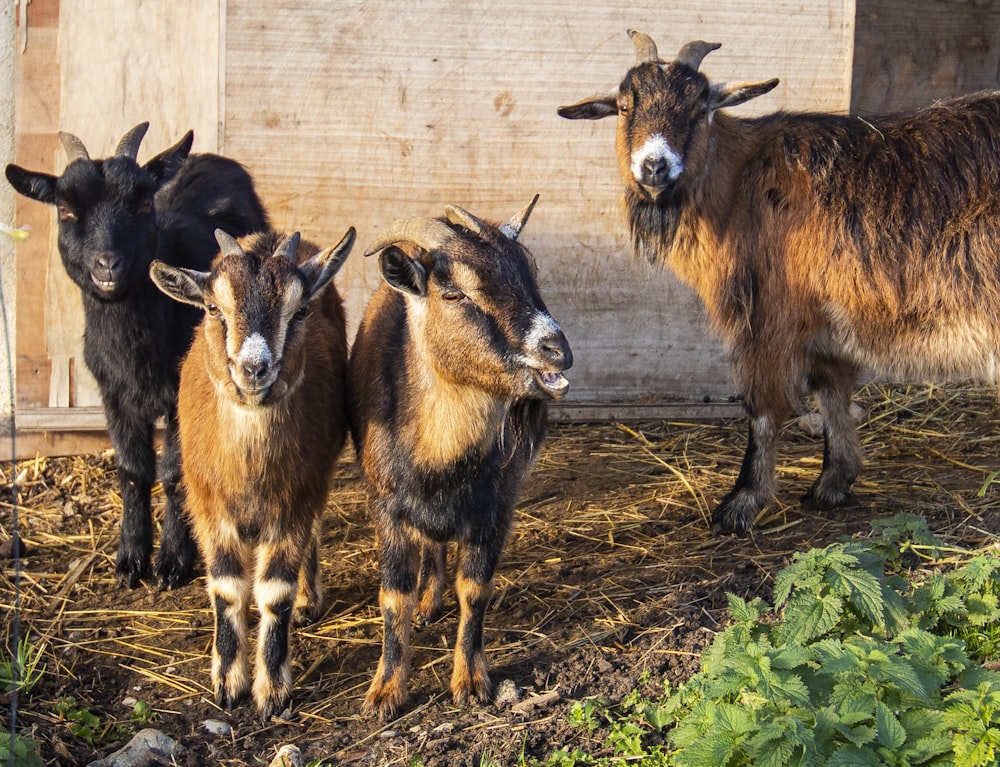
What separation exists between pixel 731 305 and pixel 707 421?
1.63 metres

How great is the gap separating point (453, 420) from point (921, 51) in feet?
20.5

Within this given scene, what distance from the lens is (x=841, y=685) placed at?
11.6 feet

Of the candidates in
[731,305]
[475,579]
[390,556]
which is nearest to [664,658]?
[475,579]

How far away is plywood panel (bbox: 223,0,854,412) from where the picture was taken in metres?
6.61

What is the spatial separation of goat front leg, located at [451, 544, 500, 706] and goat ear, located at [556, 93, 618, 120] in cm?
250

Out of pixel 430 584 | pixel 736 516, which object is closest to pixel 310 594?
pixel 430 584

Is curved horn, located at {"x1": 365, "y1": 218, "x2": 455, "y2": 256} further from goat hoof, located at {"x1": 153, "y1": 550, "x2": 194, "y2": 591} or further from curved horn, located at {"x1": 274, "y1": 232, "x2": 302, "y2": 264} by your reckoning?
goat hoof, located at {"x1": 153, "y1": 550, "x2": 194, "y2": 591}

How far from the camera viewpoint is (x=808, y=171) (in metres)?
5.67

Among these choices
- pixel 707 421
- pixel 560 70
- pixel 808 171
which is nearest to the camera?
pixel 808 171

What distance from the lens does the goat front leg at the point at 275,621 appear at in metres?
4.46

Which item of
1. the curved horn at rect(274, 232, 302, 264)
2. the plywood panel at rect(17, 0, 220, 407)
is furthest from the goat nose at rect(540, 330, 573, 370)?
the plywood panel at rect(17, 0, 220, 407)

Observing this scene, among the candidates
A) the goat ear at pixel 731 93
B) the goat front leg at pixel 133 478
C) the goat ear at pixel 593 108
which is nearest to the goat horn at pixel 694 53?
the goat ear at pixel 731 93

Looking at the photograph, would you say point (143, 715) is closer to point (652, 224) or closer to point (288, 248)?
point (288, 248)

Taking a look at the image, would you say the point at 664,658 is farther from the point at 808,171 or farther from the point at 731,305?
the point at 808,171
